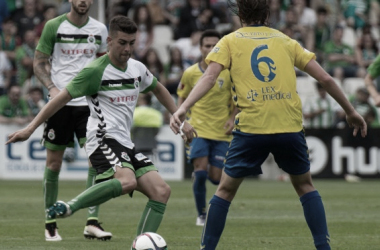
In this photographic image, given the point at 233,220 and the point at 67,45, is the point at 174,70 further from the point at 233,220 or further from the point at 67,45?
the point at 67,45

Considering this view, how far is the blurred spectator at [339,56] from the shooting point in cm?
2270

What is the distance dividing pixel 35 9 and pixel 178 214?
12281 mm

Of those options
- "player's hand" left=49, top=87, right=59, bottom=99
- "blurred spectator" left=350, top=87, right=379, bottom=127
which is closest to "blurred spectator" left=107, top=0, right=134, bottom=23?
"blurred spectator" left=350, top=87, right=379, bottom=127

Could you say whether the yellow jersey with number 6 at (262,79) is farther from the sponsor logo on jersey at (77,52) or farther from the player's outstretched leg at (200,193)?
the player's outstretched leg at (200,193)

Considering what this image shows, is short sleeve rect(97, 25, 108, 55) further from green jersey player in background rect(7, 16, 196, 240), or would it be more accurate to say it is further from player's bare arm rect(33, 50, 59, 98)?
green jersey player in background rect(7, 16, 196, 240)

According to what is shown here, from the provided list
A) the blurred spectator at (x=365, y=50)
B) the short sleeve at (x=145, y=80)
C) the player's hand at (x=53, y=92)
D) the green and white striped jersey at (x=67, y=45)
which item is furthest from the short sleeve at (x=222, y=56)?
the blurred spectator at (x=365, y=50)

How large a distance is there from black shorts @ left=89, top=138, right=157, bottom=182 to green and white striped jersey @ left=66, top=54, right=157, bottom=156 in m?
0.06

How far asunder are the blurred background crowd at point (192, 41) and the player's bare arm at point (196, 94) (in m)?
13.7

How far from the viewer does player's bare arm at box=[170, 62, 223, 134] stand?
22.7 ft

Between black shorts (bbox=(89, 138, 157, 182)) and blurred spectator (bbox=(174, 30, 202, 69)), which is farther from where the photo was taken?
blurred spectator (bbox=(174, 30, 202, 69))

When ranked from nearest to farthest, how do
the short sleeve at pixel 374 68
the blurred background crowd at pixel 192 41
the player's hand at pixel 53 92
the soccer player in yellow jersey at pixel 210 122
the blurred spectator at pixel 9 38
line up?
the player's hand at pixel 53 92 → the short sleeve at pixel 374 68 → the soccer player in yellow jersey at pixel 210 122 → the blurred background crowd at pixel 192 41 → the blurred spectator at pixel 9 38

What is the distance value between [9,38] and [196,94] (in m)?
16.8

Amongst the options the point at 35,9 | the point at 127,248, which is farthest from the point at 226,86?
the point at 35,9

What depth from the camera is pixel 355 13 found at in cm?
2439
